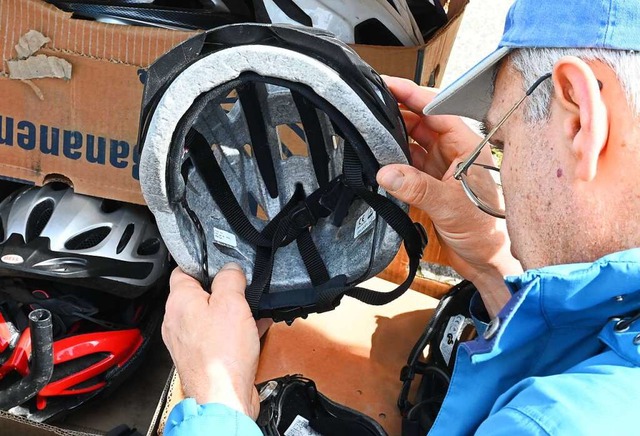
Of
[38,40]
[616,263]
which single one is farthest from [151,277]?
[616,263]

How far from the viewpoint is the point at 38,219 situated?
151 cm

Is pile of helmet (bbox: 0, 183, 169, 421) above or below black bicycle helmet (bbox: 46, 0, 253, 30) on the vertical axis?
below

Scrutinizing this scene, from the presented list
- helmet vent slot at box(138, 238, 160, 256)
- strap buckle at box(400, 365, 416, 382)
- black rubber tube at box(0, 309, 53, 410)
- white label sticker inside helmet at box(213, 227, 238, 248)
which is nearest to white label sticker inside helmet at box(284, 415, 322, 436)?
strap buckle at box(400, 365, 416, 382)

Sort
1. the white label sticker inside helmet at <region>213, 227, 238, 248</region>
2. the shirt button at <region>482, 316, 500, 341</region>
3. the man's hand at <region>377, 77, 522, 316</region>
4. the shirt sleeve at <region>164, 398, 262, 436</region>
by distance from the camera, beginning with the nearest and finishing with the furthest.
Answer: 1. the shirt button at <region>482, 316, 500, 341</region>
2. the shirt sleeve at <region>164, 398, 262, 436</region>
3. the man's hand at <region>377, 77, 522, 316</region>
4. the white label sticker inside helmet at <region>213, 227, 238, 248</region>

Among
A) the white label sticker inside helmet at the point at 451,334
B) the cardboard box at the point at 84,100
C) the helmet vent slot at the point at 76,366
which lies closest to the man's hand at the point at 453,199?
the white label sticker inside helmet at the point at 451,334

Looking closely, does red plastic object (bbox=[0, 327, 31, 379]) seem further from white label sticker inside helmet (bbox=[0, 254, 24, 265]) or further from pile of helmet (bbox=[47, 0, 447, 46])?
pile of helmet (bbox=[47, 0, 447, 46])

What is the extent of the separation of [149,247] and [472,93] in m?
0.92

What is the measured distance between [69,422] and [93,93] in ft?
2.32

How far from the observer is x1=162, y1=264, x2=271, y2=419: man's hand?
903 millimetres

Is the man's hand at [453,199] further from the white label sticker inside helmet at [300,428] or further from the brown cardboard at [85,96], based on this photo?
the white label sticker inside helmet at [300,428]

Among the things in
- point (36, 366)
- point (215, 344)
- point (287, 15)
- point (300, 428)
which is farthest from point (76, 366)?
point (287, 15)

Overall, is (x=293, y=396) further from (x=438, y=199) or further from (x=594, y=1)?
(x=594, y=1)

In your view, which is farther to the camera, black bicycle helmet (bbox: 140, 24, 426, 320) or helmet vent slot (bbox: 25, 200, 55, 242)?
helmet vent slot (bbox: 25, 200, 55, 242)

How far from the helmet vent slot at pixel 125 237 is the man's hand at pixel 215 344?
53 cm
